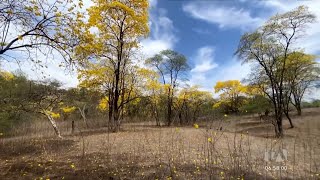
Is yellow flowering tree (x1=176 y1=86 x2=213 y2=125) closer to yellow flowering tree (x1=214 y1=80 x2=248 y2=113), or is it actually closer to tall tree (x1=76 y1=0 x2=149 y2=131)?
yellow flowering tree (x1=214 y1=80 x2=248 y2=113)

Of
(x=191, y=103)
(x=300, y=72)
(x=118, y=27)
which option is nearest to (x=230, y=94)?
(x=191, y=103)

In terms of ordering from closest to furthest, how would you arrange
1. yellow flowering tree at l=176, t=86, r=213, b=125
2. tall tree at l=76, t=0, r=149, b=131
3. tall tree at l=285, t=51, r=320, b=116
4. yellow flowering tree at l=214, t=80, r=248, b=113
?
tall tree at l=76, t=0, r=149, b=131
tall tree at l=285, t=51, r=320, b=116
yellow flowering tree at l=176, t=86, r=213, b=125
yellow flowering tree at l=214, t=80, r=248, b=113

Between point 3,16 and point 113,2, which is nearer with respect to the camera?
point 3,16

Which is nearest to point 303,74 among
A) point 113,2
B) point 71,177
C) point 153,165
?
point 113,2

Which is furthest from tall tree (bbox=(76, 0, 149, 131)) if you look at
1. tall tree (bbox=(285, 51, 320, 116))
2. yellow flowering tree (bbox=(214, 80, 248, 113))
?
yellow flowering tree (bbox=(214, 80, 248, 113))

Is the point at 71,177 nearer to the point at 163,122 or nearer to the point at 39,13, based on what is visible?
the point at 39,13

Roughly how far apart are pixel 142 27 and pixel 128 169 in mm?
10479

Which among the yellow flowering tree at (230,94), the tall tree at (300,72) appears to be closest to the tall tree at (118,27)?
the tall tree at (300,72)

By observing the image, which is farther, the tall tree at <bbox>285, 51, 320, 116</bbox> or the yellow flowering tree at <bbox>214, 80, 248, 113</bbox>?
the yellow flowering tree at <bbox>214, 80, 248, 113</bbox>

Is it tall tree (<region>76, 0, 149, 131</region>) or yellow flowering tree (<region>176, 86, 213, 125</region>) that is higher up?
tall tree (<region>76, 0, 149, 131</region>)

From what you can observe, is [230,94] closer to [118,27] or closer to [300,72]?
[300,72]

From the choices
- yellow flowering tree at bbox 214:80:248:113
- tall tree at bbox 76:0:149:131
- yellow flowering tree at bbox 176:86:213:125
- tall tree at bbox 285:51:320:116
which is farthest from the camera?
yellow flowering tree at bbox 214:80:248:113

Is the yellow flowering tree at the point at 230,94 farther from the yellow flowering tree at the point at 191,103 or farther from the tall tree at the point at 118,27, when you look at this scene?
the tall tree at the point at 118,27

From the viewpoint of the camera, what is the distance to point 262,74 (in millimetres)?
20500
